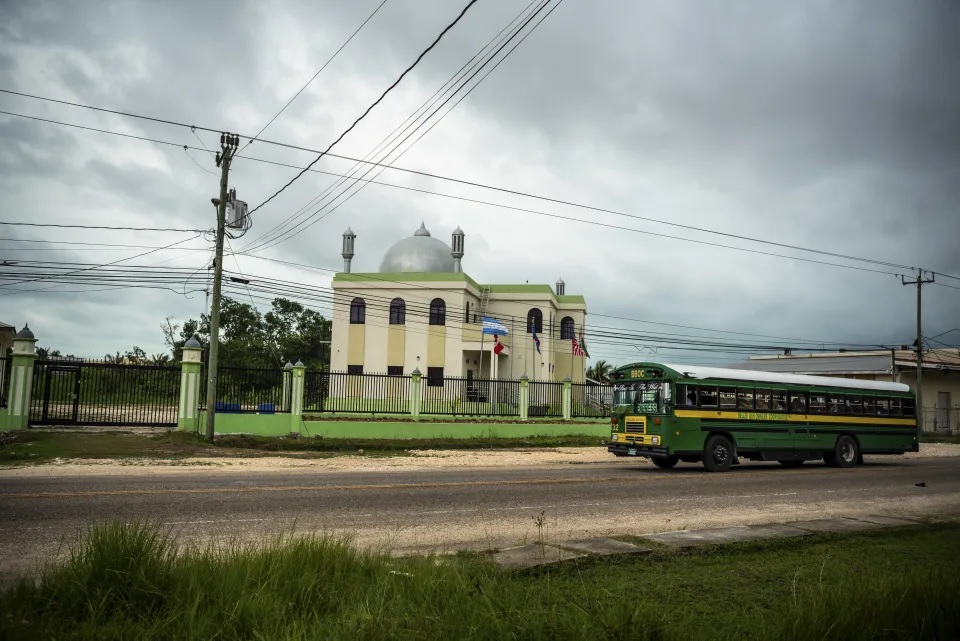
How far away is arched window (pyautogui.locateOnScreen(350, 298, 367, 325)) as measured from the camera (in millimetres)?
44688

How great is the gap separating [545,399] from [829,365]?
2977 cm

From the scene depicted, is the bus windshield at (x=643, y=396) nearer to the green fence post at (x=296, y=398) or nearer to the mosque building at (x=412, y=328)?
the green fence post at (x=296, y=398)

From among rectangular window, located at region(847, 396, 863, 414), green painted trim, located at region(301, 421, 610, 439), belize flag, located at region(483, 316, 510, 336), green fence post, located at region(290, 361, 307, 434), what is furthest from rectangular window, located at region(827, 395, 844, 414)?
belize flag, located at region(483, 316, 510, 336)

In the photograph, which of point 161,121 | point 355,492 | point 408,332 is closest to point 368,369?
point 408,332

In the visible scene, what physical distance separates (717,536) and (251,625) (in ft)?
18.3

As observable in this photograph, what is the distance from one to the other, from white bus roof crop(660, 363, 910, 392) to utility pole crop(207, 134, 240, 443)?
45.2 feet

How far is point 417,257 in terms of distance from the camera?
160 ft

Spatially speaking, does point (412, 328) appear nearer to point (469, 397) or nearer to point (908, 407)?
point (469, 397)

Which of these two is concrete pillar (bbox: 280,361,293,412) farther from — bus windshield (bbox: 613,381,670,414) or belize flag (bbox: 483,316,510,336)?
belize flag (bbox: 483,316,510,336)

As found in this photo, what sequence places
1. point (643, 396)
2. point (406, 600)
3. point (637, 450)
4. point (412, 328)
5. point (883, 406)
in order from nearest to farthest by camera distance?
1. point (406, 600)
2. point (637, 450)
3. point (643, 396)
4. point (883, 406)
5. point (412, 328)

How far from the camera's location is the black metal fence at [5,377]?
21.0m

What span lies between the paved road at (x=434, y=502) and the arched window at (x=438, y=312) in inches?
1083

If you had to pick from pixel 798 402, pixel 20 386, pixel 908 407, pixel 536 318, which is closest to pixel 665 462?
pixel 798 402

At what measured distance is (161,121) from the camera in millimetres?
19234
